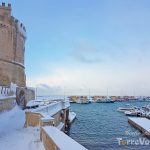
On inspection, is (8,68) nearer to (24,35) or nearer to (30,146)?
(24,35)

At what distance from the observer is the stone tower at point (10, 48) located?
26641 millimetres

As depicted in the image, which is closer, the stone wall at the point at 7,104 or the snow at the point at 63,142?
the snow at the point at 63,142

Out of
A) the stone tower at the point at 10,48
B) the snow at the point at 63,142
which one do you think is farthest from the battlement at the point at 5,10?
the snow at the point at 63,142

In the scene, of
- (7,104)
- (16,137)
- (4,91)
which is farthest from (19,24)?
(16,137)

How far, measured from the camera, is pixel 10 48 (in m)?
28.1

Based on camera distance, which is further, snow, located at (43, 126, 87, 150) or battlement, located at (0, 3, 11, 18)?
battlement, located at (0, 3, 11, 18)

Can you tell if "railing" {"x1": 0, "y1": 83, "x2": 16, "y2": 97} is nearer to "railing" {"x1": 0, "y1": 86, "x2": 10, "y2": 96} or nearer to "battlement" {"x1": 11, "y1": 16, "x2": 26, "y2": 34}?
"railing" {"x1": 0, "y1": 86, "x2": 10, "y2": 96}

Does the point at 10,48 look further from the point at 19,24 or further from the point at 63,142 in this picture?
the point at 63,142

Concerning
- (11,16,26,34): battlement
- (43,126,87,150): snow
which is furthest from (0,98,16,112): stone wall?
(43,126,87,150): snow

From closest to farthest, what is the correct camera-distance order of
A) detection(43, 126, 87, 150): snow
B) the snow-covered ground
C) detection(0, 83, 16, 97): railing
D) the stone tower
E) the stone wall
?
1. detection(43, 126, 87, 150): snow
2. the snow-covered ground
3. the stone wall
4. detection(0, 83, 16, 97): railing
5. the stone tower

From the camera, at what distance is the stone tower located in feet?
87.4

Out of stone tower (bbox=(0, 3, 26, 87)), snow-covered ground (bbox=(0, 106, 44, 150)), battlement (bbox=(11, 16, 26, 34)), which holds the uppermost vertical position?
battlement (bbox=(11, 16, 26, 34))

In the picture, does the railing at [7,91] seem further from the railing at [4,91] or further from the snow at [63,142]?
the snow at [63,142]

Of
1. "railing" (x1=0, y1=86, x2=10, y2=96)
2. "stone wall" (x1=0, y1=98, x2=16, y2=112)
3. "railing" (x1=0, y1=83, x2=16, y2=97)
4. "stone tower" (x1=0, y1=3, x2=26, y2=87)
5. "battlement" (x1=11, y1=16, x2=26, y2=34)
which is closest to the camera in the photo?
"stone wall" (x1=0, y1=98, x2=16, y2=112)
